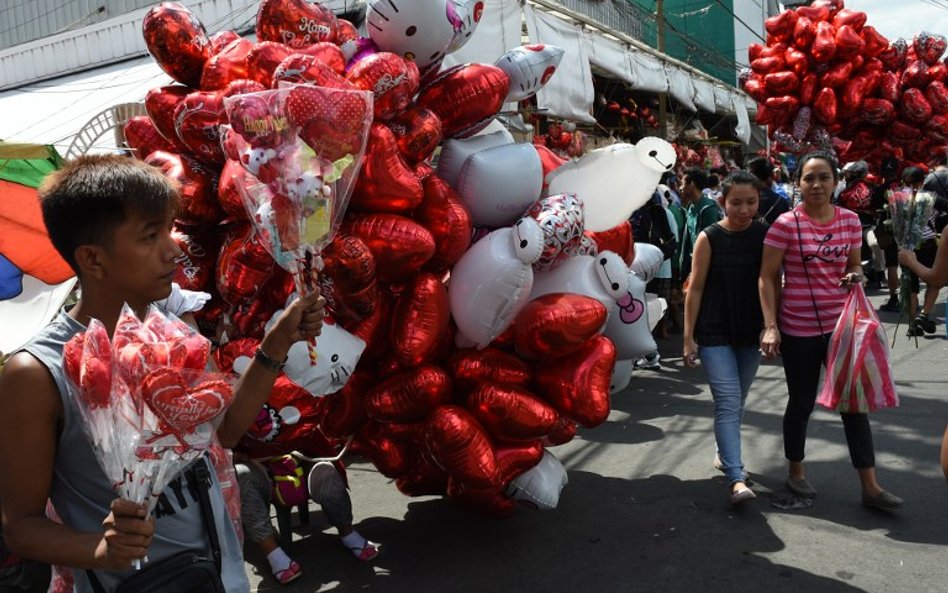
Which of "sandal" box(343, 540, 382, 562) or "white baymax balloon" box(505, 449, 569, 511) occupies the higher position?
"white baymax balloon" box(505, 449, 569, 511)

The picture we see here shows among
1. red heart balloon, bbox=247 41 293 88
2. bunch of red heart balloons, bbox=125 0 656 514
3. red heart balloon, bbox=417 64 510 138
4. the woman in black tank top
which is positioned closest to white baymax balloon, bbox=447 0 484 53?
bunch of red heart balloons, bbox=125 0 656 514

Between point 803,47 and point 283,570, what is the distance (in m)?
6.86

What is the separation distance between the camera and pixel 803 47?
7859 mm

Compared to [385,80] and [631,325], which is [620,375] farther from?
[385,80]

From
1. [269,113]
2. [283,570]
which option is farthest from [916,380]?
[269,113]

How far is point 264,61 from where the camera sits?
2965 millimetres

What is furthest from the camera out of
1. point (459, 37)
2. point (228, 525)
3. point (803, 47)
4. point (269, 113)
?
point (803, 47)

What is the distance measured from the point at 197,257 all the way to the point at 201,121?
60cm

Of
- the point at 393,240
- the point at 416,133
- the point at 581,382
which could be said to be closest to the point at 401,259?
the point at 393,240

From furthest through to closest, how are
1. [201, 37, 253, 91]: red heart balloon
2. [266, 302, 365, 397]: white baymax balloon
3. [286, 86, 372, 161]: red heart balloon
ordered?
[201, 37, 253, 91]: red heart balloon < [266, 302, 365, 397]: white baymax balloon < [286, 86, 372, 161]: red heart balloon

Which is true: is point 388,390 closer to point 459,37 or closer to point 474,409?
point 474,409

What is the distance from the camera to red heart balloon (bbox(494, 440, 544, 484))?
319cm

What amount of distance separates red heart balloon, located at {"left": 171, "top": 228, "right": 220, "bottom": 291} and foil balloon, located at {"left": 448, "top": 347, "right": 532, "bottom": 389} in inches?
41.0

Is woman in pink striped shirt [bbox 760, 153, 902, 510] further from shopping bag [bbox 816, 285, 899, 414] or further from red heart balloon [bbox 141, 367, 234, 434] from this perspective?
red heart balloon [bbox 141, 367, 234, 434]
